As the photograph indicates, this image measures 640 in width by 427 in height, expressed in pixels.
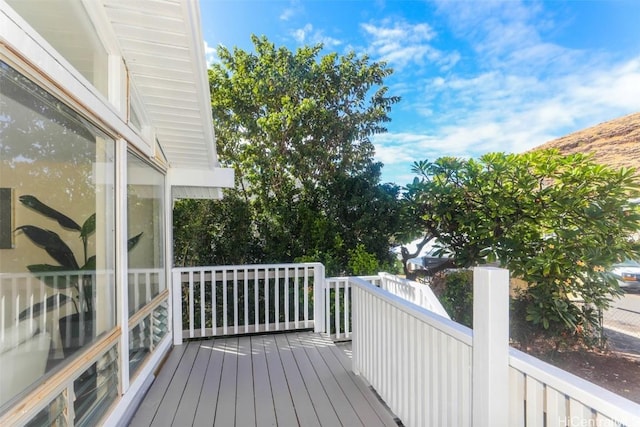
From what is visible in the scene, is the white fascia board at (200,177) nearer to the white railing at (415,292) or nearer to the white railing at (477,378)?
the white railing at (415,292)

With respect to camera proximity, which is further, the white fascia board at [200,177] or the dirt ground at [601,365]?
the dirt ground at [601,365]

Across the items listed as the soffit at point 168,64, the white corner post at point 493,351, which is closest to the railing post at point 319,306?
the soffit at point 168,64

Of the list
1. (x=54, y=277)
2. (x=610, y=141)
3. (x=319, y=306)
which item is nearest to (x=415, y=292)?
(x=319, y=306)

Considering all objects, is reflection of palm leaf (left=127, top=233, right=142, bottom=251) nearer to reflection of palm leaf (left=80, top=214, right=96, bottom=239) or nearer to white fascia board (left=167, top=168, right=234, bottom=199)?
reflection of palm leaf (left=80, top=214, right=96, bottom=239)

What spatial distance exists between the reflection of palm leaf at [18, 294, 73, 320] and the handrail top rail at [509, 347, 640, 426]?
84.8 inches

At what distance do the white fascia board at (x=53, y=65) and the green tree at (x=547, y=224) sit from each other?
16.0 feet

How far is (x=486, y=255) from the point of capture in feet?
16.7

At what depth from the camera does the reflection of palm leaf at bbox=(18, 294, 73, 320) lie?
4.67ft

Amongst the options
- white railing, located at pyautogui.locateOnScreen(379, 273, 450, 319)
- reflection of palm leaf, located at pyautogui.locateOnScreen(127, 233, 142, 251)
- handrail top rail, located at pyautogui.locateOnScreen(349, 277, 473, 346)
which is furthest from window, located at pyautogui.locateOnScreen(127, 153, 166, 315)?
white railing, located at pyautogui.locateOnScreen(379, 273, 450, 319)

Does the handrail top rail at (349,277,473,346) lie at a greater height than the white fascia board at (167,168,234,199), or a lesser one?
lesser

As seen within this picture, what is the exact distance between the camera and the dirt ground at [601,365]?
14.9 ft

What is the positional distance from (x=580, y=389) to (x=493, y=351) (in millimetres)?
329

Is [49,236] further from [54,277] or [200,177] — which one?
[200,177]

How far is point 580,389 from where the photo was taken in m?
0.97
